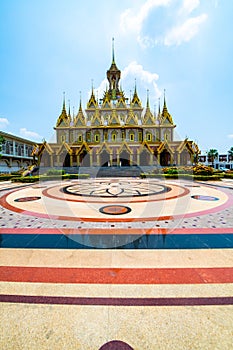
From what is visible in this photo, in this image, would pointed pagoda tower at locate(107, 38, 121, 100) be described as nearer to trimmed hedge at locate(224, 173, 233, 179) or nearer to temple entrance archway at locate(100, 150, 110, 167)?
temple entrance archway at locate(100, 150, 110, 167)

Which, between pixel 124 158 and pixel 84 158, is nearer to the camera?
pixel 84 158

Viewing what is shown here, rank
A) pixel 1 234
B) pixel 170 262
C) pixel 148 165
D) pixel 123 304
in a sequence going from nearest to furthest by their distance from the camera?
pixel 123 304
pixel 170 262
pixel 1 234
pixel 148 165

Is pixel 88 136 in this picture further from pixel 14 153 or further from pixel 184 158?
pixel 14 153

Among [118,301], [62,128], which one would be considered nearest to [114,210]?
[118,301]

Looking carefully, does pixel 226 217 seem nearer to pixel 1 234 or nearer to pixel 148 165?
pixel 1 234

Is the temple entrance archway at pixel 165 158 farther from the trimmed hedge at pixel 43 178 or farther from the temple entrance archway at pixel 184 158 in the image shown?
the trimmed hedge at pixel 43 178

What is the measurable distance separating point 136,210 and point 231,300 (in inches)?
236

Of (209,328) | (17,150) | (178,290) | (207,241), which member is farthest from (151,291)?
(17,150)

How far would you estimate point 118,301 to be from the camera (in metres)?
3.15

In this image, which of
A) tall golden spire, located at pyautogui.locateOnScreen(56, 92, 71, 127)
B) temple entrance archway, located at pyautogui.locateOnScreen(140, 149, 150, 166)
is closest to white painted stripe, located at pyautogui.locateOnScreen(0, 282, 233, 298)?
temple entrance archway, located at pyautogui.locateOnScreen(140, 149, 150, 166)

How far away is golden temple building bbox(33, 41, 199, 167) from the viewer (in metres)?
40.2

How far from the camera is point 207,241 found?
5.45 m

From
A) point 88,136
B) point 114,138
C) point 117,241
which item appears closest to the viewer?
point 117,241

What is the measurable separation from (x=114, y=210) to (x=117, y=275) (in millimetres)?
5185
